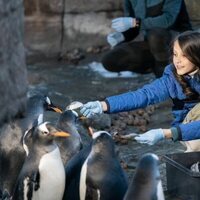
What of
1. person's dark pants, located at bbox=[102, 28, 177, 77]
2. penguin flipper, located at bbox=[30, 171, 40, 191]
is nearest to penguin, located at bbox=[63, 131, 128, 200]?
penguin flipper, located at bbox=[30, 171, 40, 191]

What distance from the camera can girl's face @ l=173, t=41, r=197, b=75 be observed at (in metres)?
4.86

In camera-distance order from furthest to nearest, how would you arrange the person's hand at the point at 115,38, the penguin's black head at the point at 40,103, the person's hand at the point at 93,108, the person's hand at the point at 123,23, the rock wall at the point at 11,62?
the person's hand at the point at 115,38 < the person's hand at the point at 123,23 < the penguin's black head at the point at 40,103 < the rock wall at the point at 11,62 < the person's hand at the point at 93,108

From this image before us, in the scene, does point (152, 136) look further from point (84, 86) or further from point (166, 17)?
point (84, 86)

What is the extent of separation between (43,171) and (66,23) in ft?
Result: 16.5

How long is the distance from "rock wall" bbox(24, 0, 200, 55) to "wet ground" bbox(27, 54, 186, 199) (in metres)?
0.25

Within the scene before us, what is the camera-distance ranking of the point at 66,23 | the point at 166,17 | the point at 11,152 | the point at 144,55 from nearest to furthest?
the point at 11,152, the point at 166,17, the point at 144,55, the point at 66,23

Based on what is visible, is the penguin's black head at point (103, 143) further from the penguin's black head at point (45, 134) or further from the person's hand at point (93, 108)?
the person's hand at point (93, 108)

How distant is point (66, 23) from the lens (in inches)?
374

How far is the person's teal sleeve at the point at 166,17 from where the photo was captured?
23.3 ft

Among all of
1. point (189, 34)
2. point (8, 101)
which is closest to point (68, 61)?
point (8, 101)

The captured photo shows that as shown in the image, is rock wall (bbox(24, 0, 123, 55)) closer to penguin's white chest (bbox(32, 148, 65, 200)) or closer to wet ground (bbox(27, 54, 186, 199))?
wet ground (bbox(27, 54, 186, 199))

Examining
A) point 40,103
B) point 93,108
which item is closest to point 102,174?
point 93,108

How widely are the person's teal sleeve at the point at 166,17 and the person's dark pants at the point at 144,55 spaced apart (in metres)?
0.06

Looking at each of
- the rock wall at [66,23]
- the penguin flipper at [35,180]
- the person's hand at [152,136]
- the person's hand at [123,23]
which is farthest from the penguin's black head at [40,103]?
the rock wall at [66,23]
